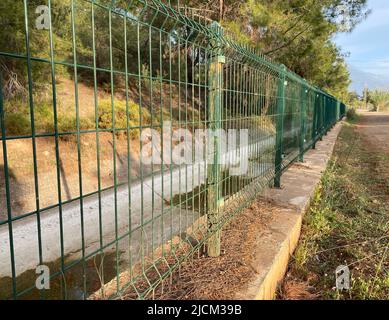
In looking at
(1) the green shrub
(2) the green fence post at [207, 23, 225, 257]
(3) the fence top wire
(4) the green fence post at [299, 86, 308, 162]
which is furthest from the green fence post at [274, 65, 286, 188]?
(1) the green shrub

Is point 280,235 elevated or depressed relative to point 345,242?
elevated

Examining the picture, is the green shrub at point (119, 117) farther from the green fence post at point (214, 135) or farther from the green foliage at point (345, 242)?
the green fence post at point (214, 135)

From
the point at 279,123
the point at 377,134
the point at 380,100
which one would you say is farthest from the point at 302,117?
the point at 380,100

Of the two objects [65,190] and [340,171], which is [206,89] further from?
[340,171]

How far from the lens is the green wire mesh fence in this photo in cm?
146

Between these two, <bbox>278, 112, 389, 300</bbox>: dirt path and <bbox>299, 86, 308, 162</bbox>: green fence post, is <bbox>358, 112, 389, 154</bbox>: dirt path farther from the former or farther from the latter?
<bbox>278, 112, 389, 300</bbox>: dirt path

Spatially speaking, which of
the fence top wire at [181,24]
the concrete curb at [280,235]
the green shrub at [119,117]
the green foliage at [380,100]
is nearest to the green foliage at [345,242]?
the concrete curb at [280,235]

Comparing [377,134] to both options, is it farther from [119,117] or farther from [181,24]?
[181,24]

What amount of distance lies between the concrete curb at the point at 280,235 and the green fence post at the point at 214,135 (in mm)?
389

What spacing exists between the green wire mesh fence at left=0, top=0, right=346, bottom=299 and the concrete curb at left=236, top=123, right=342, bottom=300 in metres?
0.34

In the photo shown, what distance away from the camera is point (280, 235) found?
301 centimetres

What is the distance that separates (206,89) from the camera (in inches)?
96.1

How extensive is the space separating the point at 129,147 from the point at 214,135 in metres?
0.92

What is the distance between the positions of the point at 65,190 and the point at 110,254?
2863 millimetres
